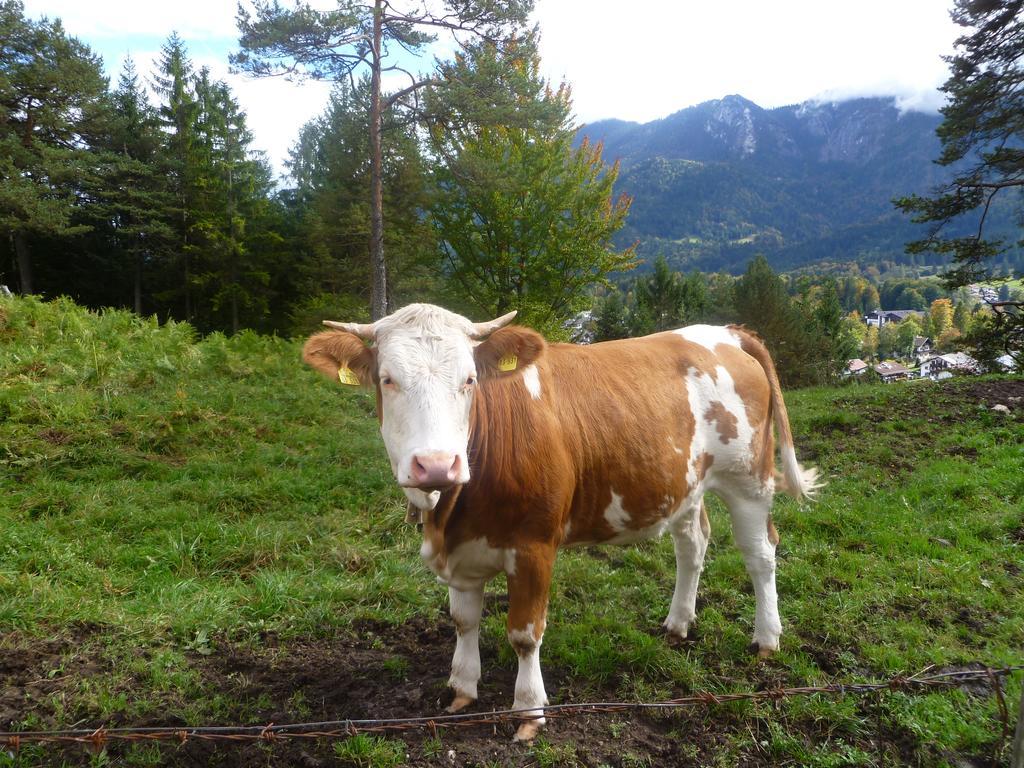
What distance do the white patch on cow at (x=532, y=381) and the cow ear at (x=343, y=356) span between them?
0.88 m

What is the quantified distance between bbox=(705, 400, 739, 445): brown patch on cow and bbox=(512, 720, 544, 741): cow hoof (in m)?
2.11

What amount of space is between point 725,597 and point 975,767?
188 centimetres

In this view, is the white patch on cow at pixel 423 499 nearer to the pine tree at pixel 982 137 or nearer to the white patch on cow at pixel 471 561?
the white patch on cow at pixel 471 561

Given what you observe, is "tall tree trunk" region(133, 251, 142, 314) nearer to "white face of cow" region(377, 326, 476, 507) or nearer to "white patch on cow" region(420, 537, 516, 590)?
"white patch on cow" region(420, 537, 516, 590)

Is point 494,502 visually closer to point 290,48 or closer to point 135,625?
point 135,625

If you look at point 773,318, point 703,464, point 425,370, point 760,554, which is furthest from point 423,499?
point 773,318

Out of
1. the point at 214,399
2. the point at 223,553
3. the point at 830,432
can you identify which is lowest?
the point at 830,432

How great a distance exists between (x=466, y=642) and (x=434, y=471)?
5.49ft

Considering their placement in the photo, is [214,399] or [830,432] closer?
[214,399]

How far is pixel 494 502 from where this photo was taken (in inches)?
117

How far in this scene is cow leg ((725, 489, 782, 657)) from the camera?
3.94 m

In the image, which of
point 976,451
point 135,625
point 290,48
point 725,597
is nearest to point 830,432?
point 976,451

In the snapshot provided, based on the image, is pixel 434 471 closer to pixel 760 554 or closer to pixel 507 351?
pixel 507 351

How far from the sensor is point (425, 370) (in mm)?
2486
